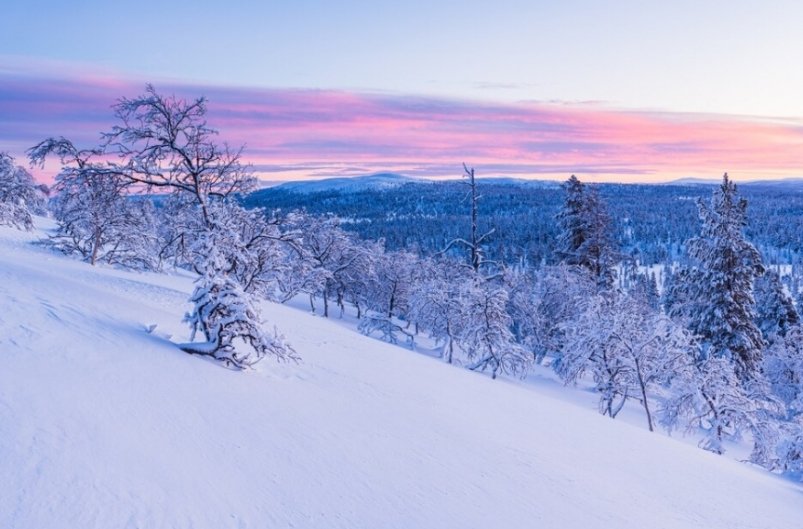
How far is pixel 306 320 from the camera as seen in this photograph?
16.4 meters

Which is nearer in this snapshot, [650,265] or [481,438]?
[481,438]

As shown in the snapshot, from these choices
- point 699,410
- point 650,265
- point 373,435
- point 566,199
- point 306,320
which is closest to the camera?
point 373,435

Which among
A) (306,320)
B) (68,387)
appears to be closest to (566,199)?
(306,320)

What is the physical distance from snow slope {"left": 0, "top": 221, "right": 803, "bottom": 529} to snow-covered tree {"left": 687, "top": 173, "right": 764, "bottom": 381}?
717 inches

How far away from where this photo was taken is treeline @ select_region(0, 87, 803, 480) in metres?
10.5

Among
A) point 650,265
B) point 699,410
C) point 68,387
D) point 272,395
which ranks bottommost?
point 650,265

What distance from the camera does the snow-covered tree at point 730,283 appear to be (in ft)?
90.7

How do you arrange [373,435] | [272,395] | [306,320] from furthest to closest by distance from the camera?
[306,320], [272,395], [373,435]

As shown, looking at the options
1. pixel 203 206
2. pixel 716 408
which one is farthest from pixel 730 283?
pixel 203 206

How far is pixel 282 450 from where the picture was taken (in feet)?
21.2

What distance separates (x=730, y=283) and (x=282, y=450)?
28205 millimetres

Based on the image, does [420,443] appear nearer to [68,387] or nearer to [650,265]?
[68,387]

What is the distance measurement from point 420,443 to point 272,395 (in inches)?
92.7

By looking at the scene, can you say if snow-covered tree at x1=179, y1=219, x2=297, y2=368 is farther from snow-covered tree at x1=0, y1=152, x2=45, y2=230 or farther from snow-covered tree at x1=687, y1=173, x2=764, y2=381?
snow-covered tree at x1=0, y1=152, x2=45, y2=230
